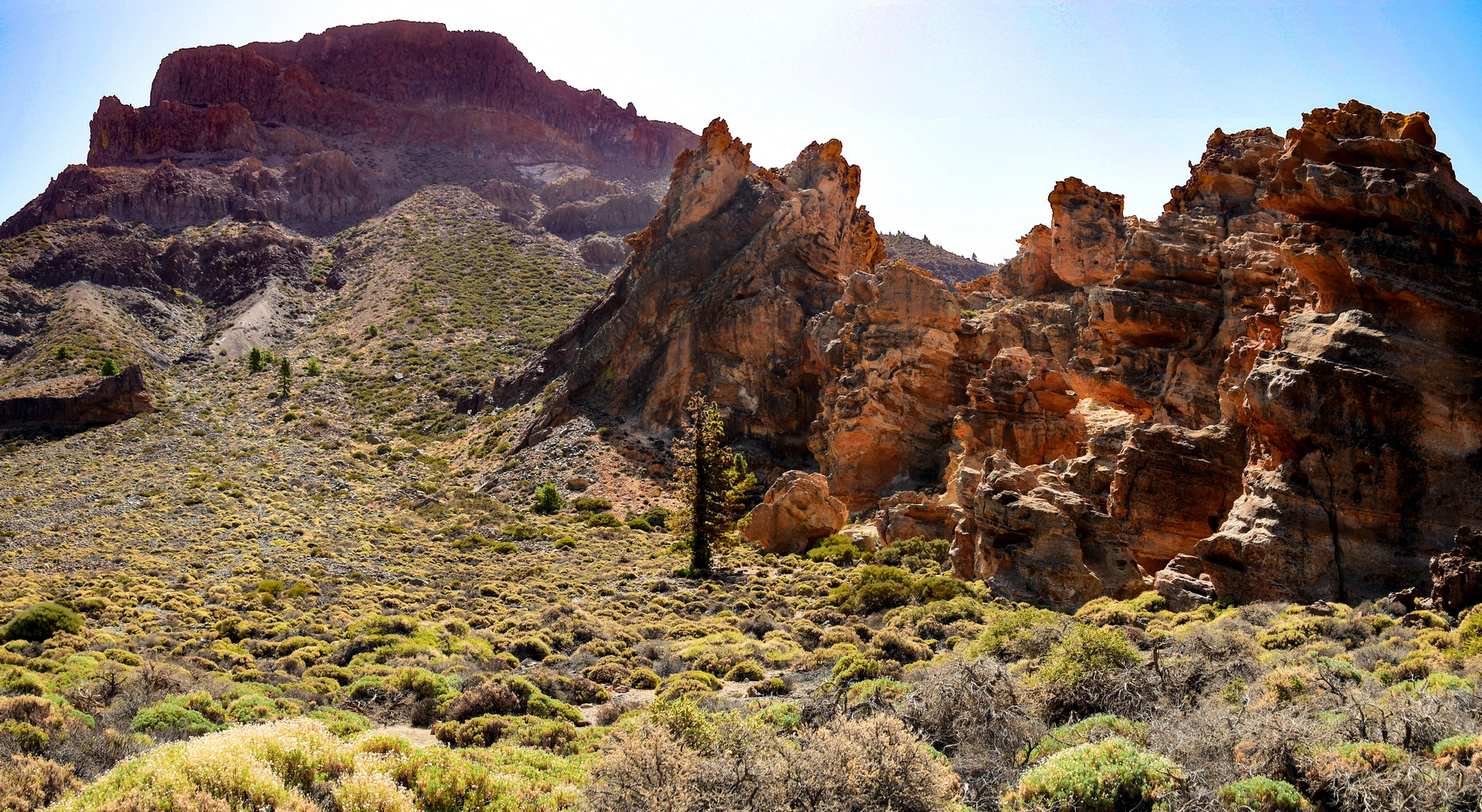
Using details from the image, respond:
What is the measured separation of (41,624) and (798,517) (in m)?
22.6

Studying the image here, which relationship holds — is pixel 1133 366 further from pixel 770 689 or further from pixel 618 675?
pixel 618 675

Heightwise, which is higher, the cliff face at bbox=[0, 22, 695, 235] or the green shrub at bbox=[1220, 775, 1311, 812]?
the cliff face at bbox=[0, 22, 695, 235]

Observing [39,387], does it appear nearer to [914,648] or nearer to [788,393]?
[788,393]

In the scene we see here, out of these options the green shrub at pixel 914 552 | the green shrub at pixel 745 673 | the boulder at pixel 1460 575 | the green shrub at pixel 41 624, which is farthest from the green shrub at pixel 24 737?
the green shrub at pixel 914 552

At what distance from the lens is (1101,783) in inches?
305

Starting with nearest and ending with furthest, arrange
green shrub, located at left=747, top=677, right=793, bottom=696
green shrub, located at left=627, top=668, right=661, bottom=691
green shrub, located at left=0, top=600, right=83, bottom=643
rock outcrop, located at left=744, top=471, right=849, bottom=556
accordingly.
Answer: green shrub, located at left=747, top=677, right=793, bottom=696
green shrub, located at left=627, top=668, right=661, bottom=691
green shrub, located at left=0, top=600, right=83, bottom=643
rock outcrop, located at left=744, top=471, right=849, bottom=556

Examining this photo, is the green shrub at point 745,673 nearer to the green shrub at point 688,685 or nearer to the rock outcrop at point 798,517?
the green shrub at point 688,685

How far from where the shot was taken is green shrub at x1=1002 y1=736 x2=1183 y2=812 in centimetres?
768

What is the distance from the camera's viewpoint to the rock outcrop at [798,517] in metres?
32.8

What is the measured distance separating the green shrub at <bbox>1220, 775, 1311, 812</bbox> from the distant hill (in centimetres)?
9100

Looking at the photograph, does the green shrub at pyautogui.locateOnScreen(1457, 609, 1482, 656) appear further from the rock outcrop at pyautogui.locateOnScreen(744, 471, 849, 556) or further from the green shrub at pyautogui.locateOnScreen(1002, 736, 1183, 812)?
the rock outcrop at pyautogui.locateOnScreen(744, 471, 849, 556)

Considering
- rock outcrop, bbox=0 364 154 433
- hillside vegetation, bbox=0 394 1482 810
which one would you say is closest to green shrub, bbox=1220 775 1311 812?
hillside vegetation, bbox=0 394 1482 810

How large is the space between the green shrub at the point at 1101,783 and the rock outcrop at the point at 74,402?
188 ft

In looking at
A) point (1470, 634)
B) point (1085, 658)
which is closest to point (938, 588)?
point (1085, 658)
